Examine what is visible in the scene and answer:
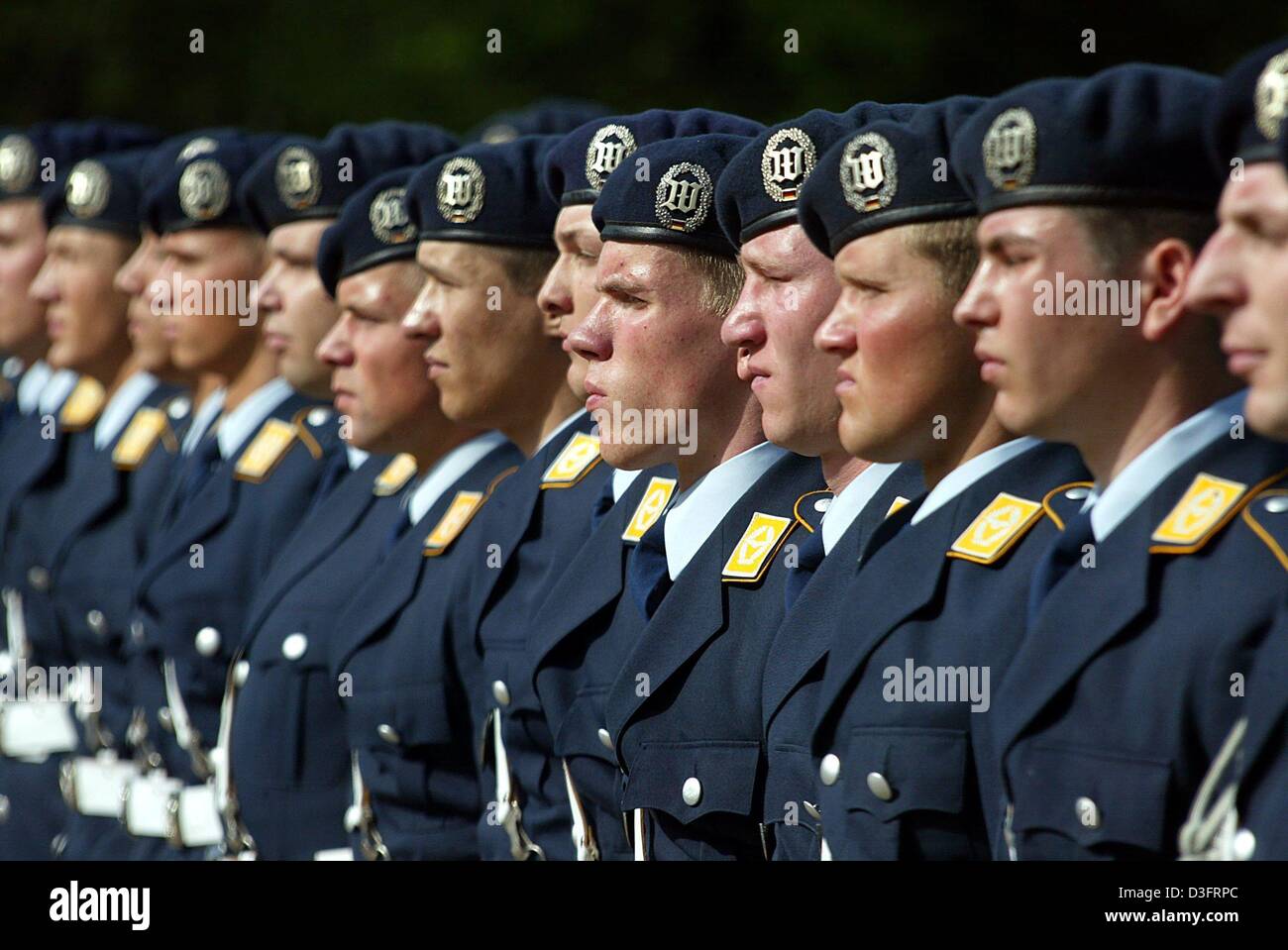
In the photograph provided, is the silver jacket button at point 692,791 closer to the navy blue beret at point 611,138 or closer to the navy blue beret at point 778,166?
the navy blue beret at point 778,166

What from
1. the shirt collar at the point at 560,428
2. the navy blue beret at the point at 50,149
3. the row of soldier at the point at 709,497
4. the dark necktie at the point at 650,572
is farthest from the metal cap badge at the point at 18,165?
the dark necktie at the point at 650,572

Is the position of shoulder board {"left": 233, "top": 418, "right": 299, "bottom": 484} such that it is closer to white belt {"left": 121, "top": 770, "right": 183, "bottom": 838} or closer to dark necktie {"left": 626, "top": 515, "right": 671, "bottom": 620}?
white belt {"left": 121, "top": 770, "right": 183, "bottom": 838}

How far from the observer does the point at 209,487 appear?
7062 mm

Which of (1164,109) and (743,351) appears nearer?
(1164,109)

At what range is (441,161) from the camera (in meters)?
5.62

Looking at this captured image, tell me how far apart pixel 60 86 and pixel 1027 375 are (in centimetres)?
1151

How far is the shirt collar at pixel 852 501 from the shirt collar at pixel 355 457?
8.20 feet

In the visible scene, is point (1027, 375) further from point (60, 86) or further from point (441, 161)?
point (60, 86)

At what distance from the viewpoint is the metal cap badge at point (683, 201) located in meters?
4.59

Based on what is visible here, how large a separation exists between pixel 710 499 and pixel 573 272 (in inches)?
30.3

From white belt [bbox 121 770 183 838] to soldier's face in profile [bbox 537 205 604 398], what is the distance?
92.0 inches

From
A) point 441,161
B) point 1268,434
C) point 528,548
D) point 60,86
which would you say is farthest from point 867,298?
point 60,86

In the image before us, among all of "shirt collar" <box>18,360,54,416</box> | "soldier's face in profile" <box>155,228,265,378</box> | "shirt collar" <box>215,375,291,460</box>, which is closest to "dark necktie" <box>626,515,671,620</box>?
"shirt collar" <box>215,375,291,460</box>

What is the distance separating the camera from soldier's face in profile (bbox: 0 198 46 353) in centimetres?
901
